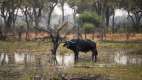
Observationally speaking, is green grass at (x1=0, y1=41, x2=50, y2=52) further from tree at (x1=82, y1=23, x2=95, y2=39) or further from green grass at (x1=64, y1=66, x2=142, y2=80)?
green grass at (x1=64, y1=66, x2=142, y2=80)

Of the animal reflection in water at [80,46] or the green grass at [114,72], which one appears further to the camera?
the animal reflection in water at [80,46]

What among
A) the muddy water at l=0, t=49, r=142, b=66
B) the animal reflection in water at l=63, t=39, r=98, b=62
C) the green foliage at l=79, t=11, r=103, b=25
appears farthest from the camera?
the green foliage at l=79, t=11, r=103, b=25

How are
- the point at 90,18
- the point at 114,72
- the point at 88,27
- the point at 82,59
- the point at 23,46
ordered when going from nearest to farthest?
the point at 114,72 → the point at 82,59 → the point at 23,46 → the point at 88,27 → the point at 90,18

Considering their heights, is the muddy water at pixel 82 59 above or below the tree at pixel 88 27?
below

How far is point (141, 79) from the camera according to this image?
2066 cm

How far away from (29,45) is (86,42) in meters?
15.5

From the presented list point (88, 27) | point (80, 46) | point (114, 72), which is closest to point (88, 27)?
point (88, 27)

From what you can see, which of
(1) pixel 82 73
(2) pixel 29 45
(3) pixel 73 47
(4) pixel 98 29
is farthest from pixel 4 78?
(4) pixel 98 29

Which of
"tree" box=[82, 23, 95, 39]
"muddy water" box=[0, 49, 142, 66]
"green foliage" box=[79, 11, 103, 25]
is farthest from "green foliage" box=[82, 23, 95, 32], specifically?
"muddy water" box=[0, 49, 142, 66]

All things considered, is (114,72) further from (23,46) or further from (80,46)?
(23,46)

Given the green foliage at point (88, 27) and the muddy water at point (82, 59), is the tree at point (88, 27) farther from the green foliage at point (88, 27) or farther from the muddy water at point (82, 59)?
the muddy water at point (82, 59)

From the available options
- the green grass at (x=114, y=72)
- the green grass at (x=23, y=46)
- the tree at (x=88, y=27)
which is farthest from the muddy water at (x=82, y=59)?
the tree at (x=88, y=27)

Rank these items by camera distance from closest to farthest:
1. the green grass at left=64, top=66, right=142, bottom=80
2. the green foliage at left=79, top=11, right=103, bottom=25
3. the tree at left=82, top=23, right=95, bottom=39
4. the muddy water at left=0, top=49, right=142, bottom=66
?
the green grass at left=64, top=66, right=142, bottom=80, the muddy water at left=0, top=49, right=142, bottom=66, the tree at left=82, top=23, right=95, bottom=39, the green foliage at left=79, top=11, right=103, bottom=25

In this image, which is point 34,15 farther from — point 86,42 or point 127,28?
point 86,42
